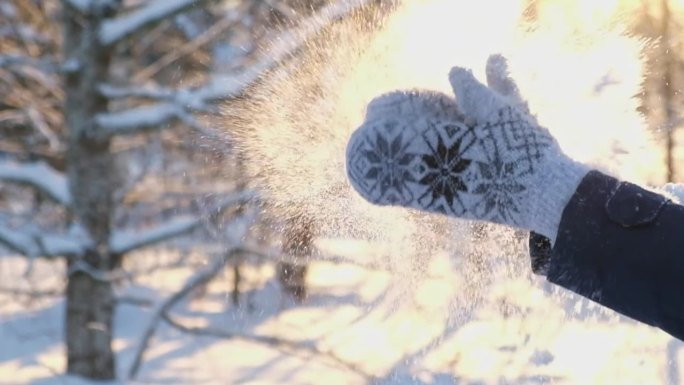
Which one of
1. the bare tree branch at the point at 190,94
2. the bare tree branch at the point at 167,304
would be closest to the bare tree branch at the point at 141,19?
the bare tree branch at the point at 190,94

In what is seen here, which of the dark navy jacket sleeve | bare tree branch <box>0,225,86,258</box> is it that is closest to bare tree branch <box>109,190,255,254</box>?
bare tree branch <box>0,225,86,258</box>

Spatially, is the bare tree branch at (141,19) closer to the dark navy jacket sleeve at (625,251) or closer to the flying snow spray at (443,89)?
the flying snow spray at (443,89)

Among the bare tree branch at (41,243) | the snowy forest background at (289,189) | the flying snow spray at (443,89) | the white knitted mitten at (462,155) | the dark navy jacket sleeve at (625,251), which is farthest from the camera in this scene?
the bare tree branch at (41,243)

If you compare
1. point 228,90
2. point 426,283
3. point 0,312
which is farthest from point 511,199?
point 0,312

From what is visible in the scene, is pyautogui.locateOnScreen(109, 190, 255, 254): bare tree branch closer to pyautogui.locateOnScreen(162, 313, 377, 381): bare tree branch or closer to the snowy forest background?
the snowy forest background

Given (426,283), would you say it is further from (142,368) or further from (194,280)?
(142,368)

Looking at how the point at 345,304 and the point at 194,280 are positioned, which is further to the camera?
the point at 194,280
